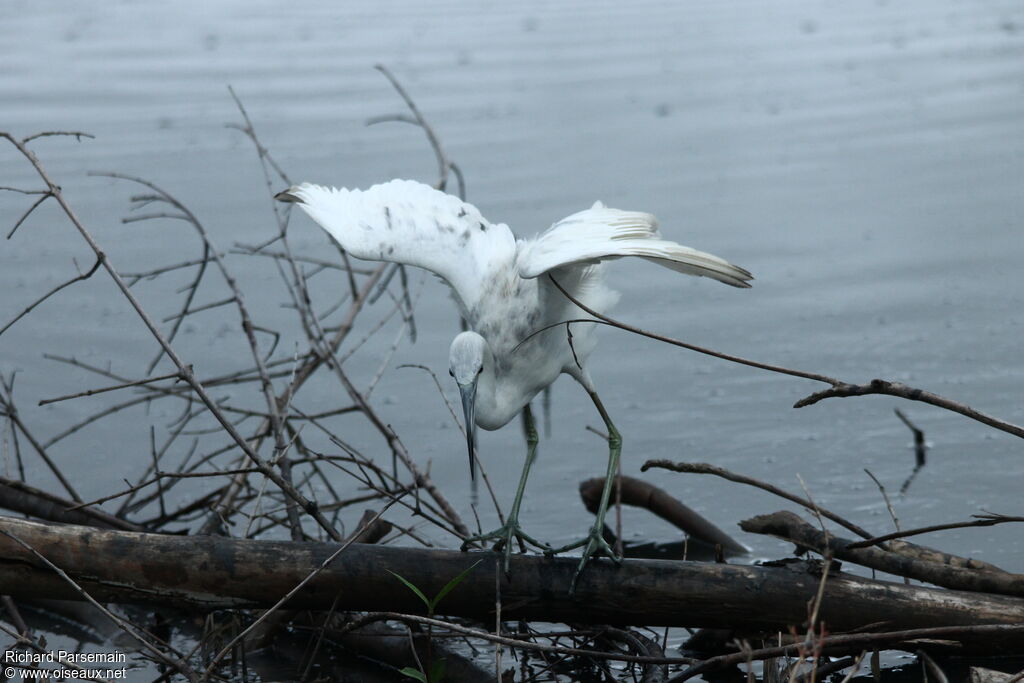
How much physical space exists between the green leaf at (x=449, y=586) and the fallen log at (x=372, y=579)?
0.03 meters

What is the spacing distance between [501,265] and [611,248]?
0.67 metres

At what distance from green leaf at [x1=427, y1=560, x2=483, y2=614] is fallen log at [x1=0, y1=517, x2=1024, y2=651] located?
26 millimetres

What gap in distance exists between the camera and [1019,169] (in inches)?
333

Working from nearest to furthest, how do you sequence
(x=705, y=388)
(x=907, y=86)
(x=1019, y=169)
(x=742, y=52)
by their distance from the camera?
(x=705, y=388) → (x=1019, y=169) → (x=907, y=86) → (x=742, y=52)

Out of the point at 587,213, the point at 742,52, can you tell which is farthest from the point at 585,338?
the point at 742,52

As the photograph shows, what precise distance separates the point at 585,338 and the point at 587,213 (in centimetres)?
42

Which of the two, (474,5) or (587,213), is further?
(474,5)

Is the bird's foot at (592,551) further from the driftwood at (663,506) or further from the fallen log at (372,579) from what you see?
the driftwood at (663,506)

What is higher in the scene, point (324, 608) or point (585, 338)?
point (585, 338)

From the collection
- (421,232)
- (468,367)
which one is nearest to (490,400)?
(468,367)

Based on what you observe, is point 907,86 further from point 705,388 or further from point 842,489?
point 842,489

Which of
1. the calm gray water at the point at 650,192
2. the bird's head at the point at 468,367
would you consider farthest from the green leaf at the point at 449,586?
the calm gray water at the point at 650,192

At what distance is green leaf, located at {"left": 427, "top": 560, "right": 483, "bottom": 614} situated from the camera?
344 cm

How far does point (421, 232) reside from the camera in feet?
13.9
